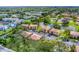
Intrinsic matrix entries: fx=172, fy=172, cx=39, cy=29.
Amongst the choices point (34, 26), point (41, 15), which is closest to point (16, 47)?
point (34, 26)

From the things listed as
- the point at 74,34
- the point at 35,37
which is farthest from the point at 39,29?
the point at 74,34

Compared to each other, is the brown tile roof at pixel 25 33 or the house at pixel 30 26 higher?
the house at pixel 30 26

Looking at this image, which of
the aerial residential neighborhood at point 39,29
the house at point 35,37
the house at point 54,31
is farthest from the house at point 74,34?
the house at point 35,37

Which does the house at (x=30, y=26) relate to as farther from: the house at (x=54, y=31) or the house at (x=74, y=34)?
the house at (x=74, y=34)

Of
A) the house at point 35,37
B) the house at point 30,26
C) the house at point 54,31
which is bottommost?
the house at point 35,37

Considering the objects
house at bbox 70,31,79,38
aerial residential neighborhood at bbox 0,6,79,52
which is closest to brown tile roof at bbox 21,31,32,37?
aerial residential neighborhood at bbox 0,6,79,52

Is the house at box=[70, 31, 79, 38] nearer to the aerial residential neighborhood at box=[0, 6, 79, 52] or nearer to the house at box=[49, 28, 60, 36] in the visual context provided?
the aerial residential neighborhood at box=[0, 6, 79, 52]

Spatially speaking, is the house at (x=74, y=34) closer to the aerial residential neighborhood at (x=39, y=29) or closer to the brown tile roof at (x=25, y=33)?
the aerial residential neighborhood at (x=39, y=29)

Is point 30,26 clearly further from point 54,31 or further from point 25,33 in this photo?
point 54,31

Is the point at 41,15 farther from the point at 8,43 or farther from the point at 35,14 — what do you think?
the point at 8,43
